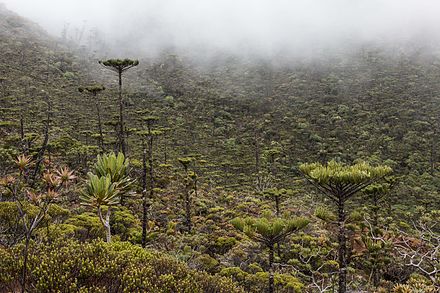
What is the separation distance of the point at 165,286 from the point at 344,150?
81.3 ft

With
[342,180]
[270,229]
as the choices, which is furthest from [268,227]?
[342,180]

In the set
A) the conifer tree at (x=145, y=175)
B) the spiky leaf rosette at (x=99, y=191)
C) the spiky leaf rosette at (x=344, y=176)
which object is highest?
the spiky leaf rosette at (x=344, y=176)

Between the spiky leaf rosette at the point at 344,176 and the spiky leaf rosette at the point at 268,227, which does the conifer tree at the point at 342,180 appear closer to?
the spiky leaf rosette at the point at 344,176

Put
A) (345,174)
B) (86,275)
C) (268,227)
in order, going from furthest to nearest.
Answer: (268,227), (345,174), (86,275)

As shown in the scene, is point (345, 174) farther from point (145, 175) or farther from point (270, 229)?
point (145, 175)

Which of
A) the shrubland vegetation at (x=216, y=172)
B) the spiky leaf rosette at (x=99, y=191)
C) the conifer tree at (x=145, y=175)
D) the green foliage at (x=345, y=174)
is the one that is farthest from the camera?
the conifer tree at (x=145, y=175)

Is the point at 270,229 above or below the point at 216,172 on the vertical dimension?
above

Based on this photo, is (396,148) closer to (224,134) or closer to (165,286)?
(224,134)

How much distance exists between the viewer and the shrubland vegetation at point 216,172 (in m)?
6.28

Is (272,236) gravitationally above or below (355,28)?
below

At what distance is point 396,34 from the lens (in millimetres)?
54469

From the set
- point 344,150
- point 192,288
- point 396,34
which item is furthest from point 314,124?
point 396,34

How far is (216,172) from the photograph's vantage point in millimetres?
25375

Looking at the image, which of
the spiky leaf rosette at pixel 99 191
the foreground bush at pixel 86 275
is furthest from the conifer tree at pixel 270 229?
the spiky leaf rosette at pixel 99 191
